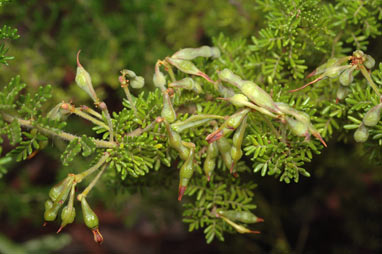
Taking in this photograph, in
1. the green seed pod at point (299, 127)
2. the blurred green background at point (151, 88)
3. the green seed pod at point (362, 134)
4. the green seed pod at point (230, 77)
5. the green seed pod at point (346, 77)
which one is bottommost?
the blurred green background at point (151, 88)

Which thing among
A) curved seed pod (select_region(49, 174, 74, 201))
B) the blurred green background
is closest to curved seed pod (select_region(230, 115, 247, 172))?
curved seed pod (select_region(49, 174, 74, 201))

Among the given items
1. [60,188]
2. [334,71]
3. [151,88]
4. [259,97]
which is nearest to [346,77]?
[334,71]

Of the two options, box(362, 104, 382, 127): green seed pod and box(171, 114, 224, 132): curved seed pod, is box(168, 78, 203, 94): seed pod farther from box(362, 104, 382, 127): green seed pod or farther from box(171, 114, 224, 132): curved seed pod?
box(362, 104, 382, 127): green seed pod

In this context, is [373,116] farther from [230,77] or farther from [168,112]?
[168,112]

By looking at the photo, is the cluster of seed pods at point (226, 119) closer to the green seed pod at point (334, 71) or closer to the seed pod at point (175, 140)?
the seed pod at point (175, 140)

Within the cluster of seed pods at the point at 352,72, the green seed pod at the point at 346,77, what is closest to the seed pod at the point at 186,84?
the cluster of seed pods at the point at 352,72

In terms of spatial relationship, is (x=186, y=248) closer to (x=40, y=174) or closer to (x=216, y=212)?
(x=40, y=174)
